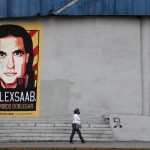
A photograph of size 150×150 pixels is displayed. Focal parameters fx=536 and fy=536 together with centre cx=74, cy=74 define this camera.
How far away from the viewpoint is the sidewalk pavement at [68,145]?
808 inches

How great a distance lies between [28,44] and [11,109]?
3459 millimetres

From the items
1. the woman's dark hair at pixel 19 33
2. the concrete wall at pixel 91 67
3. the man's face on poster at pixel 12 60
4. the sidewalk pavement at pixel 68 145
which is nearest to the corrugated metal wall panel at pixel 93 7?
the concrete wall at pixel 91 67

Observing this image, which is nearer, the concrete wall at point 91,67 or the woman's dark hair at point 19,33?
the concrete wall at point 91,67

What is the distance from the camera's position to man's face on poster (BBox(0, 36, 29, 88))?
27391 mm

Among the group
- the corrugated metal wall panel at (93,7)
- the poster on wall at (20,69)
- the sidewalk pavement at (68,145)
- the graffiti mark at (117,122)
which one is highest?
the corrugated metal wall panel at (93,7)

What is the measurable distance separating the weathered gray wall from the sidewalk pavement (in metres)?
3.08

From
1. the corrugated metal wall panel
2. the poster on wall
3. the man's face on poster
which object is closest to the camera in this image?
the corrugated metal wall panel

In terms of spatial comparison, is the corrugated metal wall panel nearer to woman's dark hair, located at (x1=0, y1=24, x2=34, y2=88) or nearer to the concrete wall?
the concrete wall

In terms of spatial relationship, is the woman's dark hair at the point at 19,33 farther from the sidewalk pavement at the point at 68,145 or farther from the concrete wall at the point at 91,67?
the sidewalk pavement at the point at 68,145

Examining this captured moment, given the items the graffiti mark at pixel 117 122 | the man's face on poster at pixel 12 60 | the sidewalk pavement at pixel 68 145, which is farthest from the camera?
the man's face on poster at pixel 12 60

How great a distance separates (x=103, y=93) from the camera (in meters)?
26.8

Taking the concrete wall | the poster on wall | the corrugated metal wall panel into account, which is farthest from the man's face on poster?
the corrugated metal wall panel

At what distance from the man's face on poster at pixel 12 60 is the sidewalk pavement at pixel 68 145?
15.5 ft

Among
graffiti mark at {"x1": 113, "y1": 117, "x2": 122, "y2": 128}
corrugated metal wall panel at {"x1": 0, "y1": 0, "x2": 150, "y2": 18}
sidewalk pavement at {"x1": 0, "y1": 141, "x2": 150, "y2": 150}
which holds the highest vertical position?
corrugated metal wall panel at {"x1": 0, "y1": 0, "x2": 150, "y2": 18}
